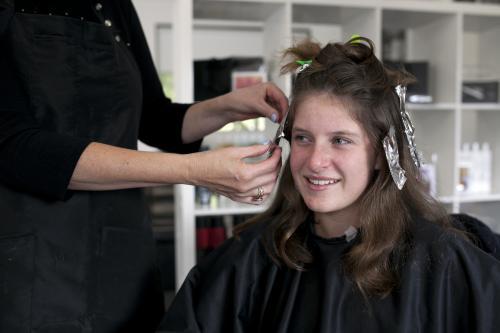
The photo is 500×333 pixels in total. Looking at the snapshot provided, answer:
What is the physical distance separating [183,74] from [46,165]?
1232 millimetres

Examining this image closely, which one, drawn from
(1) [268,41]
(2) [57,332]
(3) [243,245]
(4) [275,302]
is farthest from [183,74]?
(2) [57,332]

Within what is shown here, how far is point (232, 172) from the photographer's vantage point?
3.17ft

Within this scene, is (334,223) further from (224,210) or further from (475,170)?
(475,170)

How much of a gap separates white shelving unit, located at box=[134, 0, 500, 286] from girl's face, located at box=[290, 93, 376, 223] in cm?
96

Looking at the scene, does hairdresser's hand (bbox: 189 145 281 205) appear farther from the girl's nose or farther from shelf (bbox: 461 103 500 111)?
shelf (bbox: 461 103 500 111)

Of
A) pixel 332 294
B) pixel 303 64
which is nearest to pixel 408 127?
pixel 303 64

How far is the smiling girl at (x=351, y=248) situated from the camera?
3.69 ft

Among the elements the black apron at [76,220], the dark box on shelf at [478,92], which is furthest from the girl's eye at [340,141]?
the dark box on shelf at [478,92]

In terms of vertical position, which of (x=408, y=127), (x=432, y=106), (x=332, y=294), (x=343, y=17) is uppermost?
(x=343, y=17)

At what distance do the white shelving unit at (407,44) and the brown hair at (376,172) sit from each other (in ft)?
3.04

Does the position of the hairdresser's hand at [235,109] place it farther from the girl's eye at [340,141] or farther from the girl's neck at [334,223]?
the girl's neck at [334,223]

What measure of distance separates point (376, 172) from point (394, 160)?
0.12 m

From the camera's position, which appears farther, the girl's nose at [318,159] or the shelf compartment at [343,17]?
the shelf compartment at [343,17]

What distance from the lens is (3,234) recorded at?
99 cm
